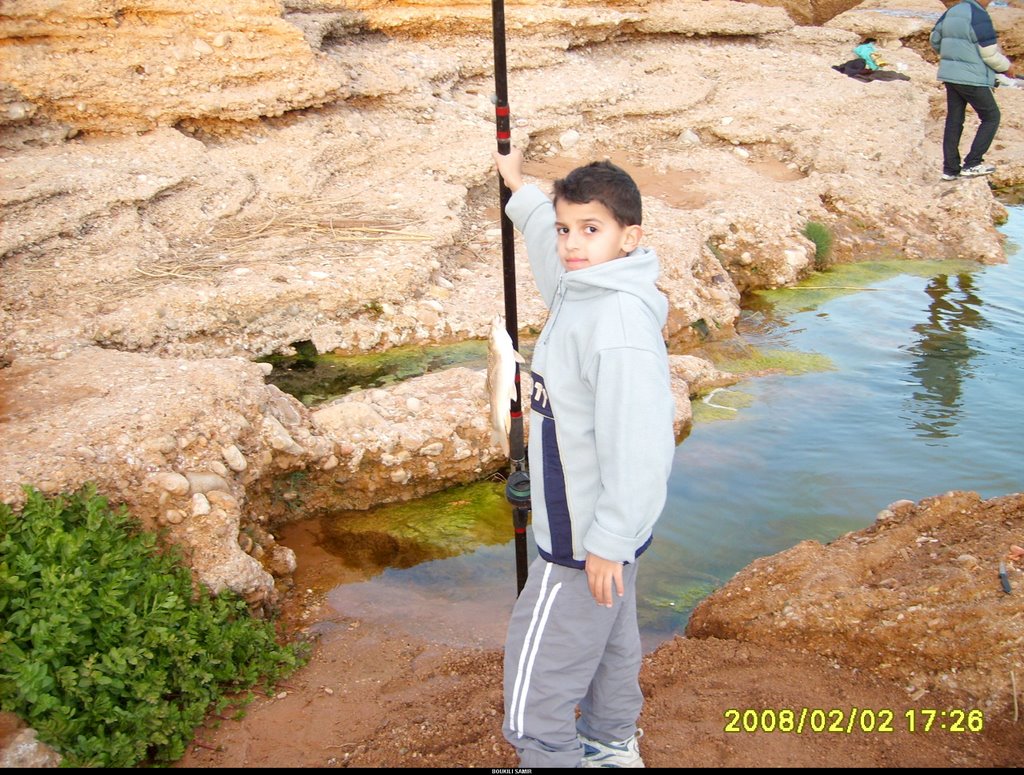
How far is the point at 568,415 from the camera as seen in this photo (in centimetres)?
237

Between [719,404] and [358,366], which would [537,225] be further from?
[719,404]

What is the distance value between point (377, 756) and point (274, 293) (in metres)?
3.25

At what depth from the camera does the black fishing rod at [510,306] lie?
2.97m

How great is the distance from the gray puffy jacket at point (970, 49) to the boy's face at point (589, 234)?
844cm

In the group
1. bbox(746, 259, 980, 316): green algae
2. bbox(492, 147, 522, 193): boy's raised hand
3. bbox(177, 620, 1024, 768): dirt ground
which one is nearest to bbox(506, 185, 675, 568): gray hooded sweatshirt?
bbox(492, 147, 522, 193): boy's raised hand

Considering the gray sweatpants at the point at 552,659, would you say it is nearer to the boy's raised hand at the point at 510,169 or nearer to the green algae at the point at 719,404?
the boy's raised hand at the point at 510,169

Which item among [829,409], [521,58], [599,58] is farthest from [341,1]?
[829,409]

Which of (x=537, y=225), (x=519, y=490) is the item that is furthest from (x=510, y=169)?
(x=519, y=490)

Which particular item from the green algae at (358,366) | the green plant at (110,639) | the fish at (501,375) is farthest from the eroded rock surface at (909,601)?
the green algae at (358,366)

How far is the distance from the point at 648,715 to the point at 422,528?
5.49ft

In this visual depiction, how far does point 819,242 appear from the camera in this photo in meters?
7.98

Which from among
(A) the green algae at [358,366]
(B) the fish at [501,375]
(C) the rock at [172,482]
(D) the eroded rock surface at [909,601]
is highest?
(B) the fish at [501,375]

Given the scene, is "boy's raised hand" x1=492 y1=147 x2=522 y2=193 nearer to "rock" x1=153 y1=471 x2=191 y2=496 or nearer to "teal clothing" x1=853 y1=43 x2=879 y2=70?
"rock" x1=153 y1=471 x2=191 y2=496

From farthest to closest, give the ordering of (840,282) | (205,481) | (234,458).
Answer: (840,282) < (234,458) < (205,481)
